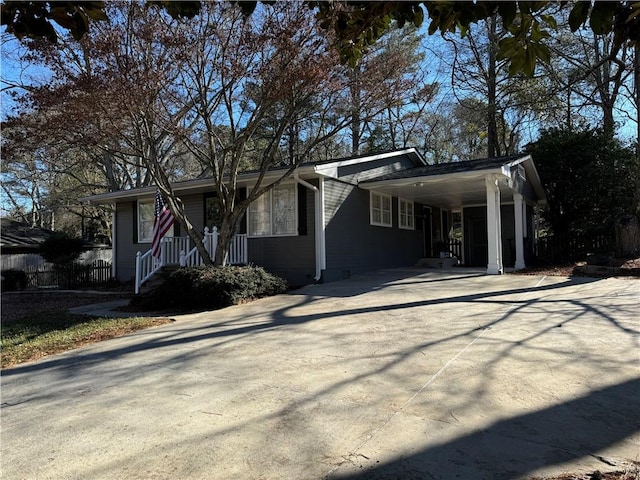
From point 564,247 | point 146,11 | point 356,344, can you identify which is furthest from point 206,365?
point 564,247

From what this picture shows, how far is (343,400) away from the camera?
12.0 feet

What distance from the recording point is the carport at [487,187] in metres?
11.9

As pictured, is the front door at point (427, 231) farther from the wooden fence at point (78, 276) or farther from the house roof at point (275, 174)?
the wooden fence at point (78, 276)

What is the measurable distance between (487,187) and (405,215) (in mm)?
4630

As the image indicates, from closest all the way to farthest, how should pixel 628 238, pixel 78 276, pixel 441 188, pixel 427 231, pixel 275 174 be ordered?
pixel 275 174 < pixel 628 238 < pixel 441 188 < pixel 78 276 < pixel 427 231

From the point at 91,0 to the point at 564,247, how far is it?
59.1ft

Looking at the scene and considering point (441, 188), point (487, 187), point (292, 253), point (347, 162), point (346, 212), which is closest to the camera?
point (487, 187)

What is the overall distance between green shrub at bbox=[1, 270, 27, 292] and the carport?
12.9 meters

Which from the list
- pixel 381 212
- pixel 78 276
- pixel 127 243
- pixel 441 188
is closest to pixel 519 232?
pixel 441 188

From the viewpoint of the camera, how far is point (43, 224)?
4472 centimetres

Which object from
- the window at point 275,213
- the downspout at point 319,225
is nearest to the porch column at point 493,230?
the downspout at point 319,225

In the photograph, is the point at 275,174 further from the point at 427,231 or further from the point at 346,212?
the point at 427,231

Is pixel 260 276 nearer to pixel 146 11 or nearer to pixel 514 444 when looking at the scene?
pixel 146 11

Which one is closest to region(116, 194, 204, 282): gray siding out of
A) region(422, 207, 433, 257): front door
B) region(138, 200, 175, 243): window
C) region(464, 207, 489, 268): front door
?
region(138, 200, 175, 243): window
